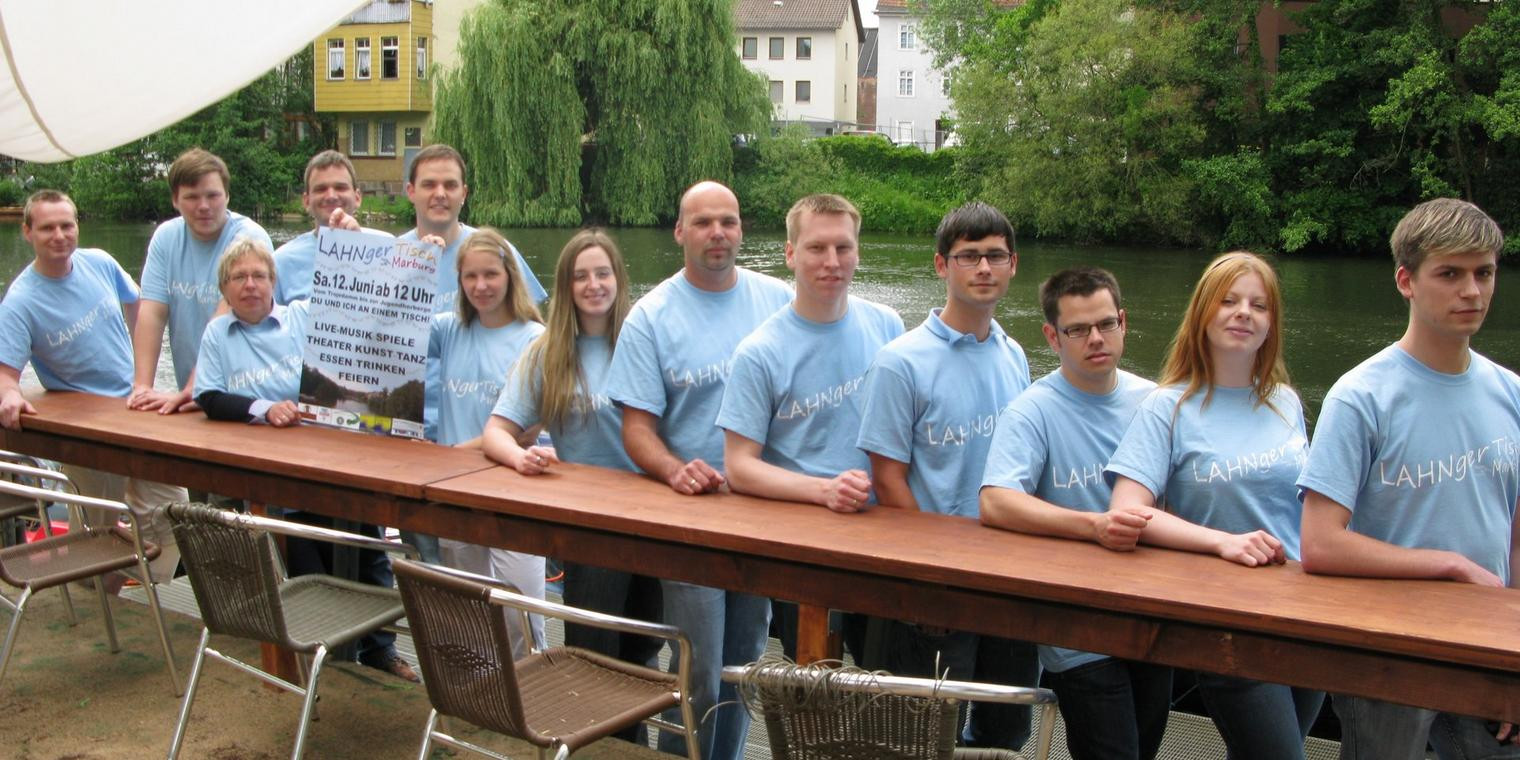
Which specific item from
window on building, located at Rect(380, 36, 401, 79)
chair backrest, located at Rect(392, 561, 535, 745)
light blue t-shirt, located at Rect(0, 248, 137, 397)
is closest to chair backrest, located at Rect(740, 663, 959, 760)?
chair backrest, located at Rect(392, 561, 535, 745)

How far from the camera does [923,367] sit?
2922mm

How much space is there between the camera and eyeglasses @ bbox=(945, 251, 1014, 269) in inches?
115

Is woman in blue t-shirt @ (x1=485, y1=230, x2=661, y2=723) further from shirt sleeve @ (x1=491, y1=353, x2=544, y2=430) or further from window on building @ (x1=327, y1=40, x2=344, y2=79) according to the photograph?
window on building @ (x1=327, y1=40, x2=344, y2=79)

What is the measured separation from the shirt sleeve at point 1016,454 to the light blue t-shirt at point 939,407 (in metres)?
0.18

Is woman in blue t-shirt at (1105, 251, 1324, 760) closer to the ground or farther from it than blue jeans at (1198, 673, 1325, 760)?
farther from it

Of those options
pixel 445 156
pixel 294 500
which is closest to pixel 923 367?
pixel 294 500

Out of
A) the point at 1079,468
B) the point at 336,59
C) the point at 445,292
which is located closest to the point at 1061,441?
the point at 1079,468

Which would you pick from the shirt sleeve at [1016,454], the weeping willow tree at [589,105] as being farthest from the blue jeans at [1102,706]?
the weeping willow tree at [589,105]

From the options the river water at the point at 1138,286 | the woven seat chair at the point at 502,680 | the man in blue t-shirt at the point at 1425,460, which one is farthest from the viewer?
the river water at the point at 1138,286

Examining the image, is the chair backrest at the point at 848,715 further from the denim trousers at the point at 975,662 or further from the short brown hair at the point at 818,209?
the short brown hair at the point at 818,209

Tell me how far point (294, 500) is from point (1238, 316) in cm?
237

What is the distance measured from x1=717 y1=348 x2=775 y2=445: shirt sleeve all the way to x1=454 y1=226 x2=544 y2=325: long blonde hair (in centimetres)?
96

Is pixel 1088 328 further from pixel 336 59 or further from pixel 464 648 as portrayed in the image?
pixel 336 59

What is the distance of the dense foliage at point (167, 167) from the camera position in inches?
1361
